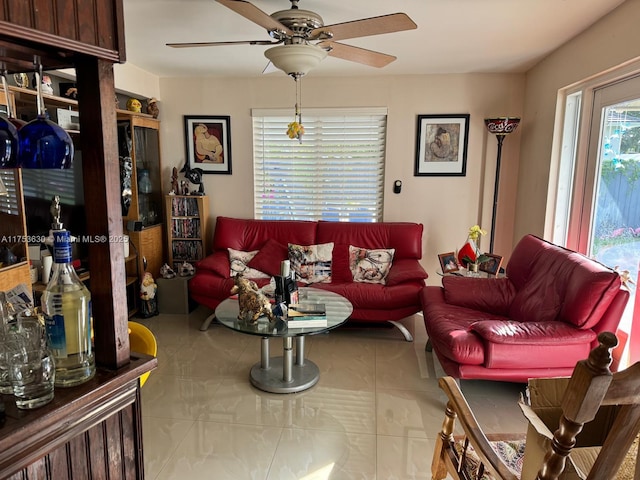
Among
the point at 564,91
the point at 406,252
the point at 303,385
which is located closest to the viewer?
the point at 303,385

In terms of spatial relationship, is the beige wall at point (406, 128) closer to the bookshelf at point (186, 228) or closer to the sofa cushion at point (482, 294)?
the bookshelf at point (186, 228)

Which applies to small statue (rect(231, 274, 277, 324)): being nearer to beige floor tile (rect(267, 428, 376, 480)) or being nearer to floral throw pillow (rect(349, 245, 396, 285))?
beige floor tile (rect(267, 428, 376, 480))

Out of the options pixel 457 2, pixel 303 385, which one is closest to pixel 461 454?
pixel 303 385

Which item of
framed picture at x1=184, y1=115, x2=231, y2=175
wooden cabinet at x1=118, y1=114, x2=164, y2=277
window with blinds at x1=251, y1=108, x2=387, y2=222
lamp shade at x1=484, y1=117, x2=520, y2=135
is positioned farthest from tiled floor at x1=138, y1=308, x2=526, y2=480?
lamp shade at x1=484, y1=117, x2=520, y2=135

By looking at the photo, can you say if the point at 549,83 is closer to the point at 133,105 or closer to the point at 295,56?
the point at 295,56

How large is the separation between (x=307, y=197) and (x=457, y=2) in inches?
98.4

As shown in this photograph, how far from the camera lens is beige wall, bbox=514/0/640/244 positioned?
2482 millimetres

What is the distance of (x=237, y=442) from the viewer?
232 cm

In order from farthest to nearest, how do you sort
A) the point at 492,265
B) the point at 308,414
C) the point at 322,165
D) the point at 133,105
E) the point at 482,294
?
the point at 322,165, the point at 133,105, the point at 492,265, the point at 482,294, the point at 308,414

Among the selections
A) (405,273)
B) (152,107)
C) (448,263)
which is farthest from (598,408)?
(152,107)

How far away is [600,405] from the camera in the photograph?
834 millimetres

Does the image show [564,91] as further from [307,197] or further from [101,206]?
[101,206]

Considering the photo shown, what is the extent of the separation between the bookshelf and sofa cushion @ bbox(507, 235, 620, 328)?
9.74ft

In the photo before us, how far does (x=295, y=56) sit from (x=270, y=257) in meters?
2.24
